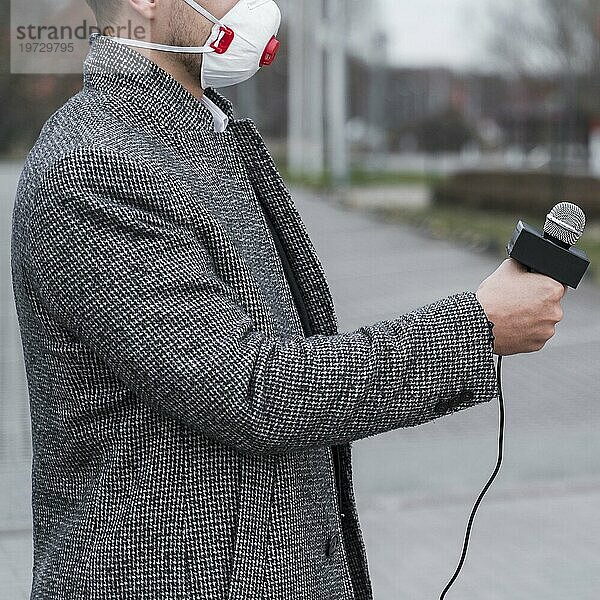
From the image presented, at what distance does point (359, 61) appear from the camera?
27.0 m

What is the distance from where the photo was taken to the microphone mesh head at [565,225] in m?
1.50

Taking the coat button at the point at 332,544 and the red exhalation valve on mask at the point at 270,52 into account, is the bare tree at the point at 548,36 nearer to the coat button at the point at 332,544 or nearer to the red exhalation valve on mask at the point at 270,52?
the red exhalation valve on mask at the point at 270,52

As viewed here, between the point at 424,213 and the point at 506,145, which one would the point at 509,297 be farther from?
the point at 506,145

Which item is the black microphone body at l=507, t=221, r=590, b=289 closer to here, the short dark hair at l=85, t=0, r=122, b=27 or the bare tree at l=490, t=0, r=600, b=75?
the short dark hair at l=85, t=0, r=122, b=27

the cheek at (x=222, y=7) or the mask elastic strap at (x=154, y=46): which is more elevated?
the cheek at (x=222, y=7)

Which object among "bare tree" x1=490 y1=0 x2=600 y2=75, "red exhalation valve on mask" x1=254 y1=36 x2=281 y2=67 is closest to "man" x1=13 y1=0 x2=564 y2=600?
"red exhalation valve on mask" x1=254 y1=36 x2=281 y2=67

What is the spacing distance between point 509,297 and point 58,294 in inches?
21.9

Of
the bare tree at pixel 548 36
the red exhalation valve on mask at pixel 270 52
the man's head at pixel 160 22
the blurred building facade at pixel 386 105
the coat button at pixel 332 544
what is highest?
the man's head at pixel 160 22

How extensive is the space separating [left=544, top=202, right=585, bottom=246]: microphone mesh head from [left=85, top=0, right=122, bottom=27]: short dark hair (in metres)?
0.66

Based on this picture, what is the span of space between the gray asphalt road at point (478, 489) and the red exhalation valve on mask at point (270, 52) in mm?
2768

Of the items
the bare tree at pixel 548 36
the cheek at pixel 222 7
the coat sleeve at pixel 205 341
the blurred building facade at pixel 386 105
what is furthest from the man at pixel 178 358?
the bare tree at pixel 548 36

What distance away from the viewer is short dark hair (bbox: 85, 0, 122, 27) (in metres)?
1.60

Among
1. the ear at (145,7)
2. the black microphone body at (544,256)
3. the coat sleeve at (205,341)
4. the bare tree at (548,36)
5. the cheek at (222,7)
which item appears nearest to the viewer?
the coat sleeve at (205,341)

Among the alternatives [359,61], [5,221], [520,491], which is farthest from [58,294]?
[359,61]
